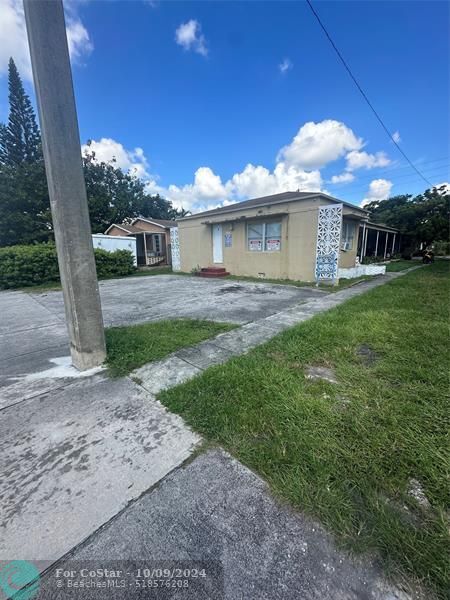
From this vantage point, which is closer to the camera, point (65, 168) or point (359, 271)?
point (65, 168)

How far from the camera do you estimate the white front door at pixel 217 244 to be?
12.8 metres

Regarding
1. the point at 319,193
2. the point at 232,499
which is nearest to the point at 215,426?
the point at 232,499

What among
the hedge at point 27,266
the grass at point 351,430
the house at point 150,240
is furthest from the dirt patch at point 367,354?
the house at point 150,240

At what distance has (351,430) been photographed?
75.1 inches

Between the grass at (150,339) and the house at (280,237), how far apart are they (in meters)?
6.37

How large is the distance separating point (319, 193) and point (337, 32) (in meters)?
4.17

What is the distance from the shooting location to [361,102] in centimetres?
744

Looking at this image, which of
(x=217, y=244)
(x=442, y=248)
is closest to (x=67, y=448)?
(x=217, y=244)

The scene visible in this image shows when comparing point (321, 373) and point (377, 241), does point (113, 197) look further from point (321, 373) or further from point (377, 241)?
point (321, 373)

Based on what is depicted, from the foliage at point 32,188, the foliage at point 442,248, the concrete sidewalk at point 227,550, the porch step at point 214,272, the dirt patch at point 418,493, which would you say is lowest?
the concrete sidewalk at point 227,550

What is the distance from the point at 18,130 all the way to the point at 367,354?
33.8 metres

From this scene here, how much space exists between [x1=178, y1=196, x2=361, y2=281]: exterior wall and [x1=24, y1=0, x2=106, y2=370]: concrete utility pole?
8405mm

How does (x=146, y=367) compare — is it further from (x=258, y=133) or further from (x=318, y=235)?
A: (x=258, y=133)

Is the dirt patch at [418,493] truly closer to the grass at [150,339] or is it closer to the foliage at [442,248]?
Answer: the grass at [150,339]
